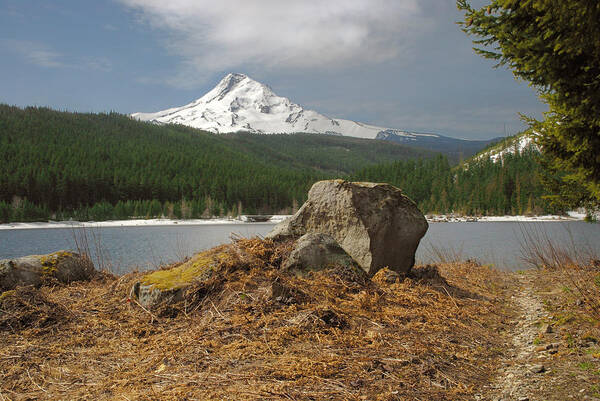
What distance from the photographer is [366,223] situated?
23.7 ft

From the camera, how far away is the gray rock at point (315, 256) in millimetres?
5738

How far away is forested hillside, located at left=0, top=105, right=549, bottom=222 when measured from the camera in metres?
90.5

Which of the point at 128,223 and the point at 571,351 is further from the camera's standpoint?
the point at 128,223

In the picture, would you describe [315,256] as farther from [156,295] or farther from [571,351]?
[571,351]

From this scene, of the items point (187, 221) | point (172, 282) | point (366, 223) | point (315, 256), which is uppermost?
point (366, 223)

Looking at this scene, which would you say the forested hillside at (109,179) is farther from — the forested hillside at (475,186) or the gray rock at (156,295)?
the gray rock at (156,295)

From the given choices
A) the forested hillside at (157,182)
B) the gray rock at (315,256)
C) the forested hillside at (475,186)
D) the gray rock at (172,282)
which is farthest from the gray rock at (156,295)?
the forested hillside at (475,186)

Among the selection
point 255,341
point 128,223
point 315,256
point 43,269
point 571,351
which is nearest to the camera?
point 255,341

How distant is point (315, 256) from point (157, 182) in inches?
4478

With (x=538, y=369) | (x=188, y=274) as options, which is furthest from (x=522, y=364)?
(x=188, y=274)

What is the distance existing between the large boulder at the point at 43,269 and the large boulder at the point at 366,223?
3.55 metres

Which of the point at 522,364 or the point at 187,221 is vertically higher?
the point at 522,364

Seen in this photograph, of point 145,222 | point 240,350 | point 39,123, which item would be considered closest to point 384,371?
point 240,350

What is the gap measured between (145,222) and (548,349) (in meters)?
90.3
